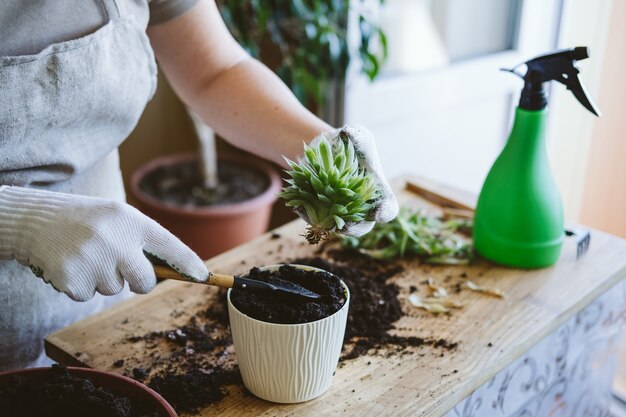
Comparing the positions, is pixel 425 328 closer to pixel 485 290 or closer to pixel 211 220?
pixel 485 290

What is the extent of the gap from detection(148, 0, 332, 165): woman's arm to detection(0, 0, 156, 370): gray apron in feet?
0.34

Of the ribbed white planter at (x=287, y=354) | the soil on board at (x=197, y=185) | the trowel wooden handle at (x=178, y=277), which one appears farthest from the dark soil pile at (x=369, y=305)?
the soil on board at (x=197, y=185)

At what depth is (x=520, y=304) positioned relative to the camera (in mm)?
1312

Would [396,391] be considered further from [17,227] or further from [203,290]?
[17,227]

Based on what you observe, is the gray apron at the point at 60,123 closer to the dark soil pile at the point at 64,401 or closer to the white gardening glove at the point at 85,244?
the white gardening glove at the point at 85,244

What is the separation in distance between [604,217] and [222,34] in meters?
1.53

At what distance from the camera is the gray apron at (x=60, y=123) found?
111 centimetres

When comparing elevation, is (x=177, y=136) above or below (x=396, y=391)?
below

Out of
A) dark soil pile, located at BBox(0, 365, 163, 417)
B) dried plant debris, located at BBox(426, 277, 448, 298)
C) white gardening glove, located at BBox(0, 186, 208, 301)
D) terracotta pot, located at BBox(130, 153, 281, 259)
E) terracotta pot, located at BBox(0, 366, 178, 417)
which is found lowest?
terracotta pot, located at BBox(130, 153, 281, 259)

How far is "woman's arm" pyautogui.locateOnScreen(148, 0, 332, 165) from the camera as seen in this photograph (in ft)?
4.42

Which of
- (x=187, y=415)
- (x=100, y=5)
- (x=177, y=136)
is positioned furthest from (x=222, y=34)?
(x=177, y=136)

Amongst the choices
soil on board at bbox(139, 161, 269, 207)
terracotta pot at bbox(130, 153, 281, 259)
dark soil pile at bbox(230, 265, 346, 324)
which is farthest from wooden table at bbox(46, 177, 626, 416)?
soil on board at bbox(139, 161, 269, 207)

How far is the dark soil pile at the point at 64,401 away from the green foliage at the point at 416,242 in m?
0.71

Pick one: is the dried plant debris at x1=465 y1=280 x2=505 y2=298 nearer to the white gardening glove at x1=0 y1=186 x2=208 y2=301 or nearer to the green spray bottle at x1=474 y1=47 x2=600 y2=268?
the green spray bottle at x1=474 y1=47 x2=600 y2=268
